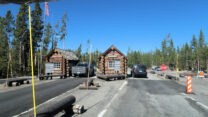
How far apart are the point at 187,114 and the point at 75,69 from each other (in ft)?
66.1

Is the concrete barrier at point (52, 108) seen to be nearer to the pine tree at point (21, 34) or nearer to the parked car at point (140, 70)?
the parked car at point (140, 70)

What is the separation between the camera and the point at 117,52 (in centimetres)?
2612

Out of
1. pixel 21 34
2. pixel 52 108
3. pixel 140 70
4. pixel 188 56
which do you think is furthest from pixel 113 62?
pixel 188 56

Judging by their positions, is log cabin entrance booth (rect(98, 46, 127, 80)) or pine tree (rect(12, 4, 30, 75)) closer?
log cabin entrance booth (rect(98, 46, 127, 80))

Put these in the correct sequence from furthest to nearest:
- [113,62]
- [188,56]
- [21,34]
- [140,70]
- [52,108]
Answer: [188,56], [21,34], [113,62], [140,70], [52,108]

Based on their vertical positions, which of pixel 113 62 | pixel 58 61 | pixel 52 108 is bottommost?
pixel 52 108

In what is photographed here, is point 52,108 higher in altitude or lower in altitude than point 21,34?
lower

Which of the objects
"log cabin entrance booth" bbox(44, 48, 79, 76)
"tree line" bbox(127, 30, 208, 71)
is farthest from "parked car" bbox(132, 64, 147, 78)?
"tree line" bbox(127, 30, 208, 71)

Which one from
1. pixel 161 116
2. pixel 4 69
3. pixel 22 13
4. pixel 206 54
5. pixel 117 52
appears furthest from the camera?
pixel 206 54

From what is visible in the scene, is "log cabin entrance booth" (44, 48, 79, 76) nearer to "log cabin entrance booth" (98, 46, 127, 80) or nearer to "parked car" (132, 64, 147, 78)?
"log cabin entrance booth" (98, 46, 127, 80)

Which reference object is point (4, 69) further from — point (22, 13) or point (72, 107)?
point (72, 107)

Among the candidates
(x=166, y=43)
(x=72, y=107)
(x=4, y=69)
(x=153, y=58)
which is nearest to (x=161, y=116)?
(x=72, y=107)

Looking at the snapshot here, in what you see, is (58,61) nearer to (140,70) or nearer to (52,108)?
(140,70)

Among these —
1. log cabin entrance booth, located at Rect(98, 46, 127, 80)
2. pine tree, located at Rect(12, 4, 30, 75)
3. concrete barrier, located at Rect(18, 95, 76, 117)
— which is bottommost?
concrete barrier, located at Rect(18, 95, 76, 117)
